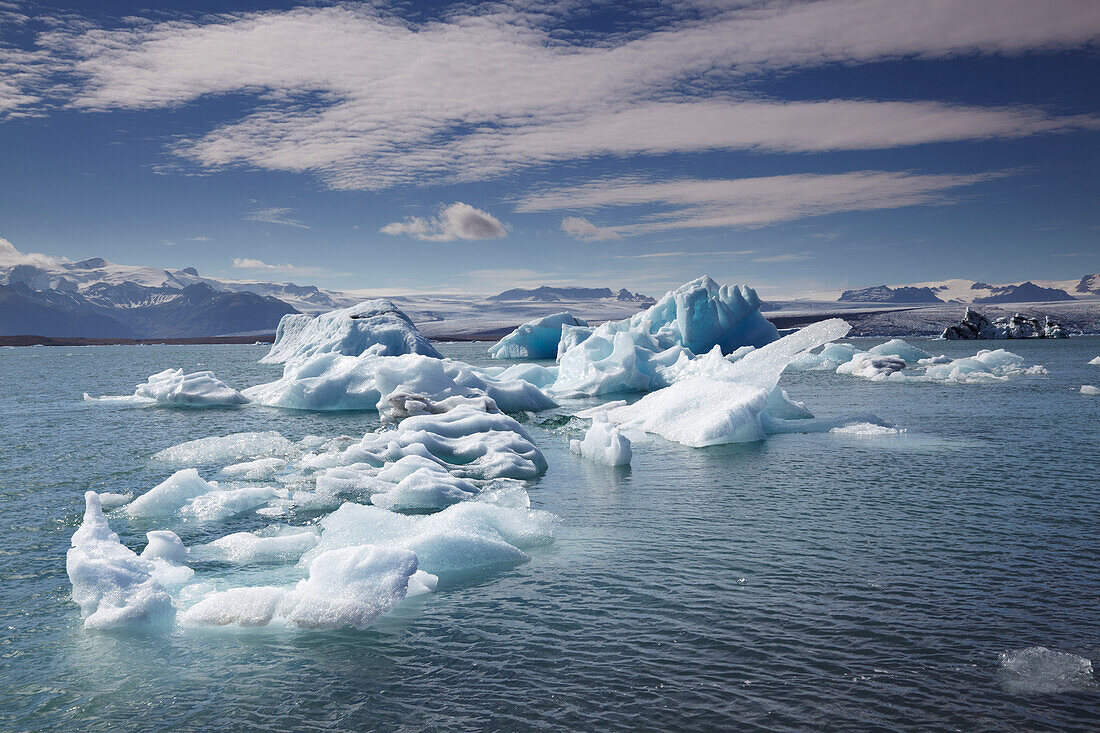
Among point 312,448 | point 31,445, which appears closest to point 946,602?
point 312,448

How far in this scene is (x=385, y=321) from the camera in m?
37.1

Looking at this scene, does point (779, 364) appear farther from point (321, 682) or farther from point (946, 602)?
point (321, 682)

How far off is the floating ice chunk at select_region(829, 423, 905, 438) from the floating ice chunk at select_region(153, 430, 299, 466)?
12932mm

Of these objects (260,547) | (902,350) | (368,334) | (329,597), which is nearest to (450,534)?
(329,597)

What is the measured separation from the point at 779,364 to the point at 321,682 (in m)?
14.3

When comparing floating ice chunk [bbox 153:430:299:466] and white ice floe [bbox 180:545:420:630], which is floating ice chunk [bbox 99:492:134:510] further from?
white ice floe [bbox 180:545:420:630]

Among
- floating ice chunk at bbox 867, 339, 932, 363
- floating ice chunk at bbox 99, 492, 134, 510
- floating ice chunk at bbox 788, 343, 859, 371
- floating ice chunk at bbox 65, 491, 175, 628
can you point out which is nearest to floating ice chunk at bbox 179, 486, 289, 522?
floating ice chunk at bbox 99, 492, 134, 510

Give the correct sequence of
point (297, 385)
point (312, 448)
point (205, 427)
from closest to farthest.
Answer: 1. point (312, 448)
2. point (205, 427)
3. point (297, 385)

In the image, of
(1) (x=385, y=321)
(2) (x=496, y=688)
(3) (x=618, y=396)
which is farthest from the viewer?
(1) (x=385, y=321)

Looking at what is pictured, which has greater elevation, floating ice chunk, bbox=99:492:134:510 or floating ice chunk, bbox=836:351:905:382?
floating ice chunk, bbox=836:351:905:382

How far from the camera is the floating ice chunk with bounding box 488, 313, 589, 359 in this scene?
55219 millimetres

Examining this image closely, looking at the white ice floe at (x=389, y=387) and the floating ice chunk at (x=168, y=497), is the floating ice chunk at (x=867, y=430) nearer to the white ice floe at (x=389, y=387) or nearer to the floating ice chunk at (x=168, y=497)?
the white ice floe at (x=389, y=387)

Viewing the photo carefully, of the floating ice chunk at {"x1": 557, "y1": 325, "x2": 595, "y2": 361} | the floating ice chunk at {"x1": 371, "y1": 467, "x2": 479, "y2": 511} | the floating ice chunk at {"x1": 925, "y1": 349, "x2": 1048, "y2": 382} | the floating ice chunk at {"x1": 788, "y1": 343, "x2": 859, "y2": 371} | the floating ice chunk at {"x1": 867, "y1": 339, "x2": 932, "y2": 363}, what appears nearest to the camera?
the floating ice chunk at {"x1": 371, "y1": 467, "x2": 479, "y2": 511}

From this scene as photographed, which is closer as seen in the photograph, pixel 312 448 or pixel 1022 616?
pixel 1022 616
